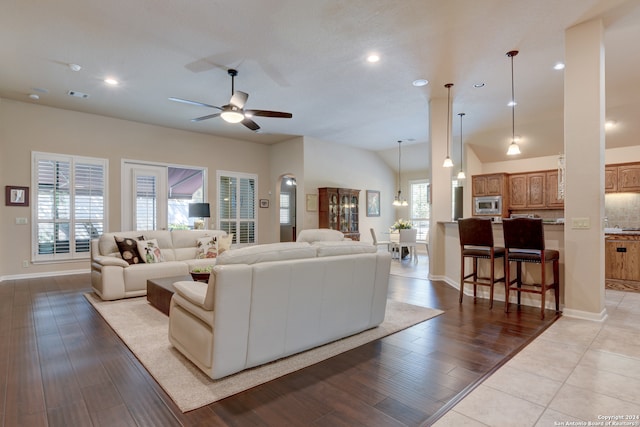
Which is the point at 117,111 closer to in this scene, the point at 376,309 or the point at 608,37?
the point at 376,309

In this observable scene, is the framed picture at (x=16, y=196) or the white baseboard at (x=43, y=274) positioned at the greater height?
the framed picture at (x=16, y=196)

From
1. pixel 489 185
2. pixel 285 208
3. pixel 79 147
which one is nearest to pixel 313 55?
pixel 79 147

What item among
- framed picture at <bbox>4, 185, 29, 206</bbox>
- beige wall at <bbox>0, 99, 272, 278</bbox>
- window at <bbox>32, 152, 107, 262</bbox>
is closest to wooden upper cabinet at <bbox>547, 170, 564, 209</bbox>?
beige wall at <bbox>0, 99, 272, 278</bbox>

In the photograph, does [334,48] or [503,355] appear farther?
[334,48]

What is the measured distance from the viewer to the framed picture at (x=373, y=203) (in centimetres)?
1020

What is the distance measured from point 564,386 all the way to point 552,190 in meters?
6.89

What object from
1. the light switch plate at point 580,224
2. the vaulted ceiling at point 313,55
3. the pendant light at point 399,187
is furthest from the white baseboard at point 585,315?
the pendant light at point 399,187

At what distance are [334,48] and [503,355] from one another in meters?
3.71

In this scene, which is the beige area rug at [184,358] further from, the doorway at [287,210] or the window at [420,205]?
the window at [420,205]

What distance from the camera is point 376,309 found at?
323 cm

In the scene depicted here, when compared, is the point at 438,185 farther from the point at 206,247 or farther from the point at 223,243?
the point at 206,247

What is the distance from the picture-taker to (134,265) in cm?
475

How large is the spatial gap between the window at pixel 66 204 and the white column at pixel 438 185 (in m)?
6.53

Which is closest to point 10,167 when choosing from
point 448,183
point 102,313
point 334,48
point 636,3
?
point 102,313
